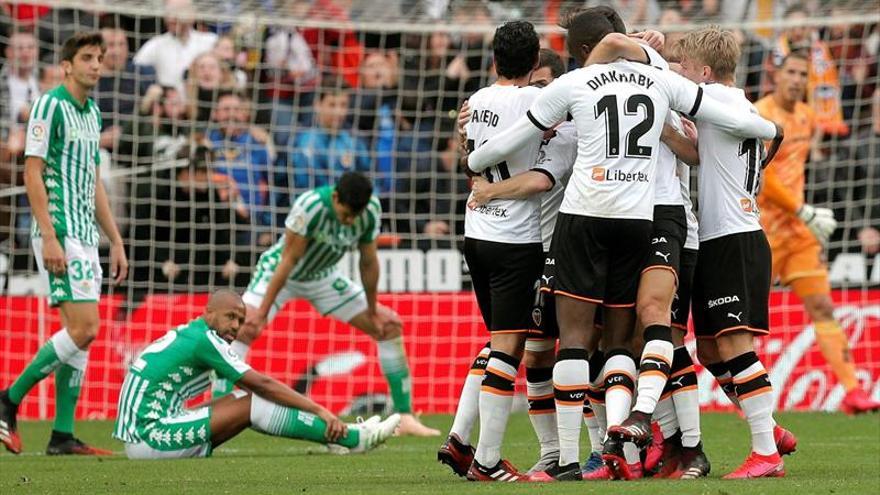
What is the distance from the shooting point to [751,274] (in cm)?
780

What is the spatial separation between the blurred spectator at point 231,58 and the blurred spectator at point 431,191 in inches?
70.2

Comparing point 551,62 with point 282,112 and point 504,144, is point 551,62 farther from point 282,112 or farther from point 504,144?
point 282,112

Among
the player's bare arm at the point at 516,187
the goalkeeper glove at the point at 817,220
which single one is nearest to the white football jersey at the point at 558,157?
the player's bare arm at the point at 516,187

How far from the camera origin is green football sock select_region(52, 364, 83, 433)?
34.1 feet

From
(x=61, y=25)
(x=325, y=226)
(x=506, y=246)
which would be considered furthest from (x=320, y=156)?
(x=506, y=246)

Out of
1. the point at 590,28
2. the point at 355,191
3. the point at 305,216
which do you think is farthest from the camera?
the point at 305,216

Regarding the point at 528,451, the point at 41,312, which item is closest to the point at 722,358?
the point at 528,451

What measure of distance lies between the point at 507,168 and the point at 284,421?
249cm

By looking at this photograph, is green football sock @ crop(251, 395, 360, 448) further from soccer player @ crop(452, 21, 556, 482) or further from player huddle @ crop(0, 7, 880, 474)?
soccer player @ crop(452, 21, 556, 482)

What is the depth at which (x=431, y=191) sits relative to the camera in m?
15.9

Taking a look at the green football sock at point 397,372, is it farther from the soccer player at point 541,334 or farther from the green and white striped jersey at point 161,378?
the soccer player at point 541,334

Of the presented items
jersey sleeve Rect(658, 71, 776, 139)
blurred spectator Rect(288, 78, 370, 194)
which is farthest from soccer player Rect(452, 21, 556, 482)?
blurred spectator Rect(288, 78, 370, 194)

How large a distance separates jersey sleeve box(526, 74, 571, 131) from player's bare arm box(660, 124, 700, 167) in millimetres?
552

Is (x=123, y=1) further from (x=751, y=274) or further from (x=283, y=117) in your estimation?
(x=751, y=274)
